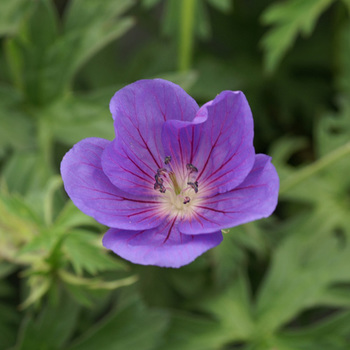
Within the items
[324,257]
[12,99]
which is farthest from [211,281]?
[12,99]

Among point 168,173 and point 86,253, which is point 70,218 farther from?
point 168,173

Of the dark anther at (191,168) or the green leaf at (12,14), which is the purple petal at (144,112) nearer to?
the dark anther at (191,168)

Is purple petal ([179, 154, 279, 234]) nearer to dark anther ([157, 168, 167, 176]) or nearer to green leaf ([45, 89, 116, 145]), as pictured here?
dark anther ([157, 168, 167, 176])

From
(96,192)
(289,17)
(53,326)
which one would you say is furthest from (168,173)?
(289,17)

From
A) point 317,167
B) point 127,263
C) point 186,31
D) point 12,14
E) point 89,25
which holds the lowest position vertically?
point 127,263

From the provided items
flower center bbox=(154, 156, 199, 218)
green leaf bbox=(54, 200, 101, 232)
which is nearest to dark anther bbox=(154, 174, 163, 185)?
flower center bbox=(154, 156, 199, 218)

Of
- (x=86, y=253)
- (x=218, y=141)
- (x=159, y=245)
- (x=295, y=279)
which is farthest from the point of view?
(x=295, y=279)
